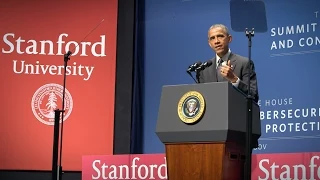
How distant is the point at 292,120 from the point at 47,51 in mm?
2579

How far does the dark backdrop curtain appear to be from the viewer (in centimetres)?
579

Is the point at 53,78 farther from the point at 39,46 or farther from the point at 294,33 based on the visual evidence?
the point at 294,33

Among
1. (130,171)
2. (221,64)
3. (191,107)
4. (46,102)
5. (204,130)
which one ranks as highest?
(221,64)

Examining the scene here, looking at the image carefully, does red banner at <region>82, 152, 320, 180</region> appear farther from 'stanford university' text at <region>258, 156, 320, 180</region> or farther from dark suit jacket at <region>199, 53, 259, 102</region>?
dark suit jacket at <region>199, 53, 259, 102</region>

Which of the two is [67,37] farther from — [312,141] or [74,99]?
[312,141]

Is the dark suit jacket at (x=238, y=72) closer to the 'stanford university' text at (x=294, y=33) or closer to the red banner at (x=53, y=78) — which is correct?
the 'stanford university' text at (x=294, y=33)

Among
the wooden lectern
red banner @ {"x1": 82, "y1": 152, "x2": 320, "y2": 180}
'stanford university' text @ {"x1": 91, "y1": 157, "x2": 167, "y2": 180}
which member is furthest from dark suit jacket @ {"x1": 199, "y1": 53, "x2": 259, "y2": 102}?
'stanford university' text @ {"x1": 91, "y1": 157, "x2": 167, "y2": 180}

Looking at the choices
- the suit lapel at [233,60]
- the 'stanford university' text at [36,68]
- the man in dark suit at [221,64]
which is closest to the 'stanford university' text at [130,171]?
the man in dark suit at [221,64]

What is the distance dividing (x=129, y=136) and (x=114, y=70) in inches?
28.0

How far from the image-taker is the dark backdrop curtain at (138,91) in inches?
228

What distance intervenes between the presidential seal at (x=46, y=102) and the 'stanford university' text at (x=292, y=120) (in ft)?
6.73

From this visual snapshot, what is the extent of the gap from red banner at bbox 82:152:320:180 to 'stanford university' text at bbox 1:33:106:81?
153 cm

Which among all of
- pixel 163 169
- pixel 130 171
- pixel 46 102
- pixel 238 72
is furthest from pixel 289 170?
pixel 46 102

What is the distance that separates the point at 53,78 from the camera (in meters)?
5.73
